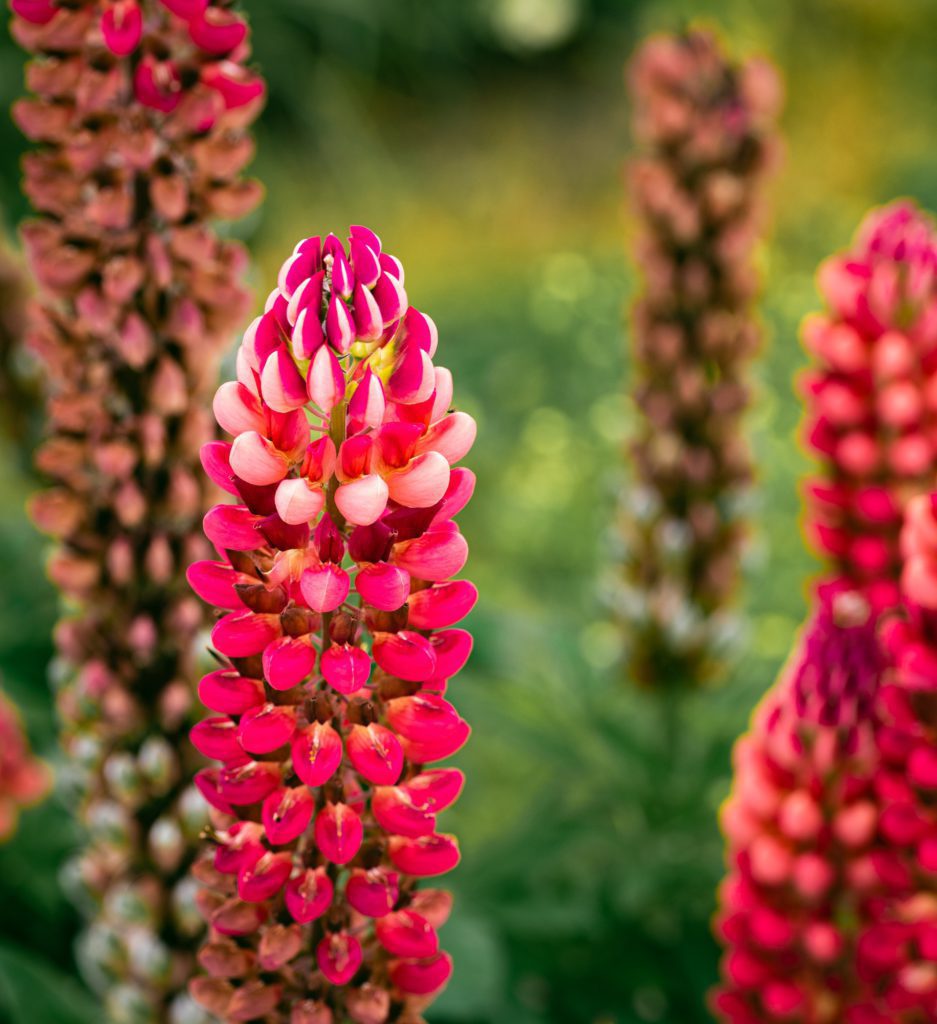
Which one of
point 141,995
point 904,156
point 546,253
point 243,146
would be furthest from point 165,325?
point 904,156

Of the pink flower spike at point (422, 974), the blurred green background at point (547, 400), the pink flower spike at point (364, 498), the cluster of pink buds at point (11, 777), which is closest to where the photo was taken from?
the pink flower spike at point (364, 498)

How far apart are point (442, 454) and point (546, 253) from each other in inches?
165

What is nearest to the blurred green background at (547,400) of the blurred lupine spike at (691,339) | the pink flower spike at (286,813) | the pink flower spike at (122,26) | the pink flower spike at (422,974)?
the blurred lupine spike at (691,339)

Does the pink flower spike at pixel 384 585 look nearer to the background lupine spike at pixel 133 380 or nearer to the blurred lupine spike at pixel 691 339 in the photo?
the background lupine spike at pixel 133 380

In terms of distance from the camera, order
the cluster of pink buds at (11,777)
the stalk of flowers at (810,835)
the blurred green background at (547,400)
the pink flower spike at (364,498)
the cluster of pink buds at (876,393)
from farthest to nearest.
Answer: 1. the blurred green background at (547,400)
2. the cluster of pink buds at (11,777)
3. the cluster of pink buds at (876,393)
4. the stalk of flowers at (810,835)
5. the pink flower spike at (364,498)

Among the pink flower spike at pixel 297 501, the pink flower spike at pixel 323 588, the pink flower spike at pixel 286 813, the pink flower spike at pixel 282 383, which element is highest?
the pink flower spike at pixel 282 383

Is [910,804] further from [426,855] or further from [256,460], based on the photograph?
[256,460]

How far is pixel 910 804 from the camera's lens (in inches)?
28.4

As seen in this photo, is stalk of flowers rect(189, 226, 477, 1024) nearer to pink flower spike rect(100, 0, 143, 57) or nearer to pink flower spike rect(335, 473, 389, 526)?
pink flower spike rect(335, 473, 389, 526)

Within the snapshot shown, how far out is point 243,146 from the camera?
2.46 feet

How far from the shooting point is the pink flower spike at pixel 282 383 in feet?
1.70

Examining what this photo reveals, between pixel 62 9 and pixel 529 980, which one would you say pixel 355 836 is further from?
pixel 529 980

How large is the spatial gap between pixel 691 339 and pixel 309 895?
903 millimetres

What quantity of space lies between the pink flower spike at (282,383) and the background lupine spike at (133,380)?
26 cm
